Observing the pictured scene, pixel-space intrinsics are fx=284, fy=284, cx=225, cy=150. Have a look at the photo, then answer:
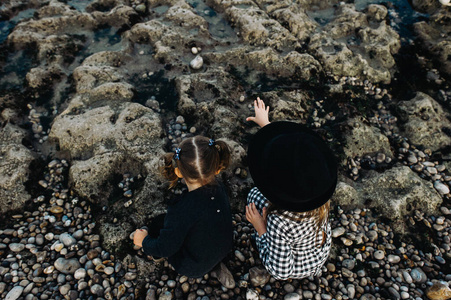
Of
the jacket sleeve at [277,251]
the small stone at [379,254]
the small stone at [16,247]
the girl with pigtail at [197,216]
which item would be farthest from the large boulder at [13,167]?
the small stone at [379,254]

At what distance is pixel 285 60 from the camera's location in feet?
20.1

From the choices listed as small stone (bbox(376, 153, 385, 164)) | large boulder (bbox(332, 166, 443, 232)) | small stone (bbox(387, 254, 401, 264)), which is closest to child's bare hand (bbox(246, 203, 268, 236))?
large boulder (bbox(332, 166, 443, 232))

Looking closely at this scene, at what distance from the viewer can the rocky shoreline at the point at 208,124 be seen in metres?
3.79

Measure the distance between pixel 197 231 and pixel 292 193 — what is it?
121 centimetres

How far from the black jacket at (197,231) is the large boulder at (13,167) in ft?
8.14

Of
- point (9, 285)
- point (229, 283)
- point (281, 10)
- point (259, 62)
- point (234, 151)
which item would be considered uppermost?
point (281, 10)

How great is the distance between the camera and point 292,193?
2402 millimetres

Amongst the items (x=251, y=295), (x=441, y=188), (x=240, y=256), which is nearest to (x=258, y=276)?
(x=251, y=295)

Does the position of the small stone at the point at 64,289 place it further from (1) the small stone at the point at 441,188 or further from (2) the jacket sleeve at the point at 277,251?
(1) the small stone at the point at 441,188

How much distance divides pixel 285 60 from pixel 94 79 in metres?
3.99

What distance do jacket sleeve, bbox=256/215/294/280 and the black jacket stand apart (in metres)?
0.47

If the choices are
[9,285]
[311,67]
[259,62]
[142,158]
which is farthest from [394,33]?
[9,285]

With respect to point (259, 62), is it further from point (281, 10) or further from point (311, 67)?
point (281, 10)

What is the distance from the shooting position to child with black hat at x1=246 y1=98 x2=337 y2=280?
92.8 inches
